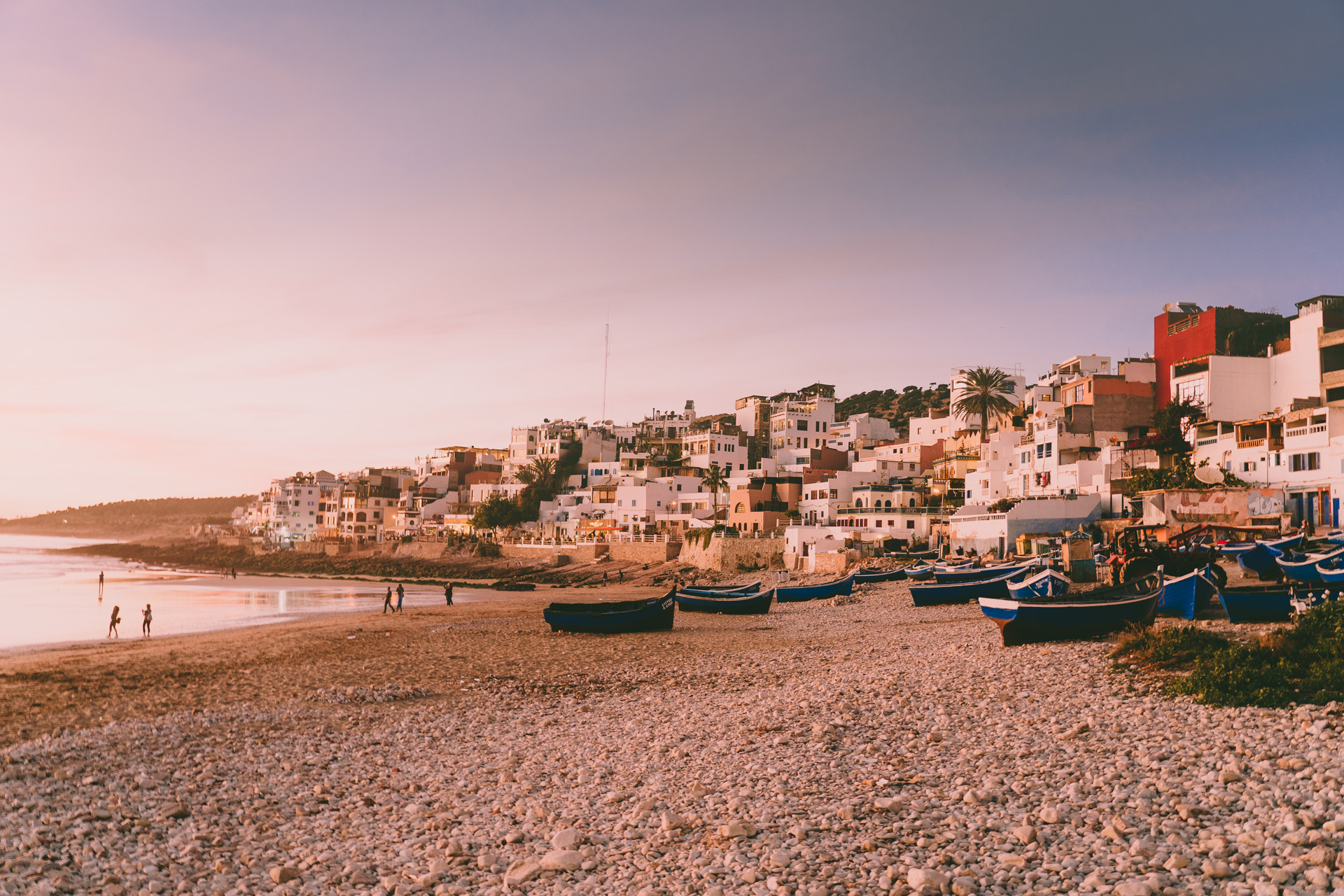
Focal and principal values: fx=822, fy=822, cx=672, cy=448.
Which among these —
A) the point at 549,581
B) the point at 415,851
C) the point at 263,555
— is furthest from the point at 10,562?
the point at 415,851

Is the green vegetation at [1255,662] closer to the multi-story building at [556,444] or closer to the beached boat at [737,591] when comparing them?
the beached boat at [737,591]

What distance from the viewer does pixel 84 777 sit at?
12359 millimetres

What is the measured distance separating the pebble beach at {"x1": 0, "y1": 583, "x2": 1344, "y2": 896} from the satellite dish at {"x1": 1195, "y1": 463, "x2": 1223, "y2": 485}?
1501 inches

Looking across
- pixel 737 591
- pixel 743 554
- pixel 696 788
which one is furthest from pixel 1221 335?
pixel 696 788

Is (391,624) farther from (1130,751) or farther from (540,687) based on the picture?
(1130,751)

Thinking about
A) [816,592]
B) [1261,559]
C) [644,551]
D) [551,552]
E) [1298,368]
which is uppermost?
[1298,368]

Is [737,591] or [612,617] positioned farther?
[737,591]

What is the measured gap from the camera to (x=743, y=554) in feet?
225

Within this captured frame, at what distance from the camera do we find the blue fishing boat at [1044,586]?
25906 millimetres

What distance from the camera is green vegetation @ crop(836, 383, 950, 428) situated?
14344cm

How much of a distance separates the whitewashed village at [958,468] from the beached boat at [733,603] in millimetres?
20182

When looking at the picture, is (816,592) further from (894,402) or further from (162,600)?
(894,402)

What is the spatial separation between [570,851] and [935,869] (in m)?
3.74

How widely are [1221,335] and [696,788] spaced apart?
201ft
